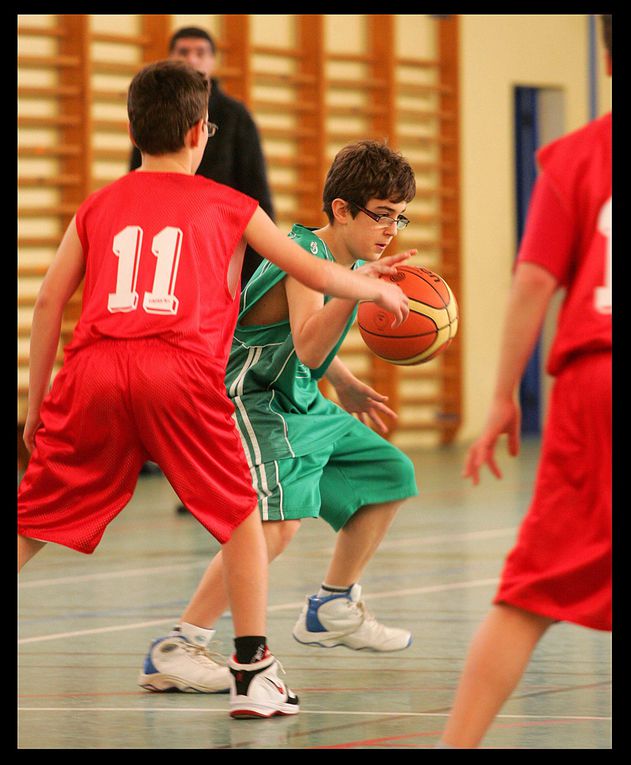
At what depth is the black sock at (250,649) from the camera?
117 inches

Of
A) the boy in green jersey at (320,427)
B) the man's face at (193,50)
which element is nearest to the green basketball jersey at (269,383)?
the boy in green jersey at (320,427)

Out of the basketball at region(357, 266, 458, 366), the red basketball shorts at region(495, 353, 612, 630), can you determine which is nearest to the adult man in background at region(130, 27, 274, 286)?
the basketball at region(357, 266, 458, 366)

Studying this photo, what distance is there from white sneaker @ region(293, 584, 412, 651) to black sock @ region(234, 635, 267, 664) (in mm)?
681

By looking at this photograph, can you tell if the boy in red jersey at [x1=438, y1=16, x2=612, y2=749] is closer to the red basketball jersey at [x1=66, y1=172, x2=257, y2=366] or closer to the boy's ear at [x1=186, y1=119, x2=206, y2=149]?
the red basketball jersey at [x1=66, y1=172, x2=257, y2=366]

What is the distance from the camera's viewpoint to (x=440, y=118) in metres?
12.1

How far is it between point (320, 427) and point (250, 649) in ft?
2.43

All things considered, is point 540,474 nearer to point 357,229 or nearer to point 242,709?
point 242,709

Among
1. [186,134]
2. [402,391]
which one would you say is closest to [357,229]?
[186,134]

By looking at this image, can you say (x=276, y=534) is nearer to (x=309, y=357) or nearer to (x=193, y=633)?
(x=193, y=633)

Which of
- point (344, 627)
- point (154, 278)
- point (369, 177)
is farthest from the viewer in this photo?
point (344, 627)

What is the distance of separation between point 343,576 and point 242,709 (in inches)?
30.5

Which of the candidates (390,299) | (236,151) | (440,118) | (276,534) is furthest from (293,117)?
(390,299)

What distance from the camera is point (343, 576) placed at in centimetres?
370

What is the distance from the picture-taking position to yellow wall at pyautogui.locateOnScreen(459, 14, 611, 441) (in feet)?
39.9
